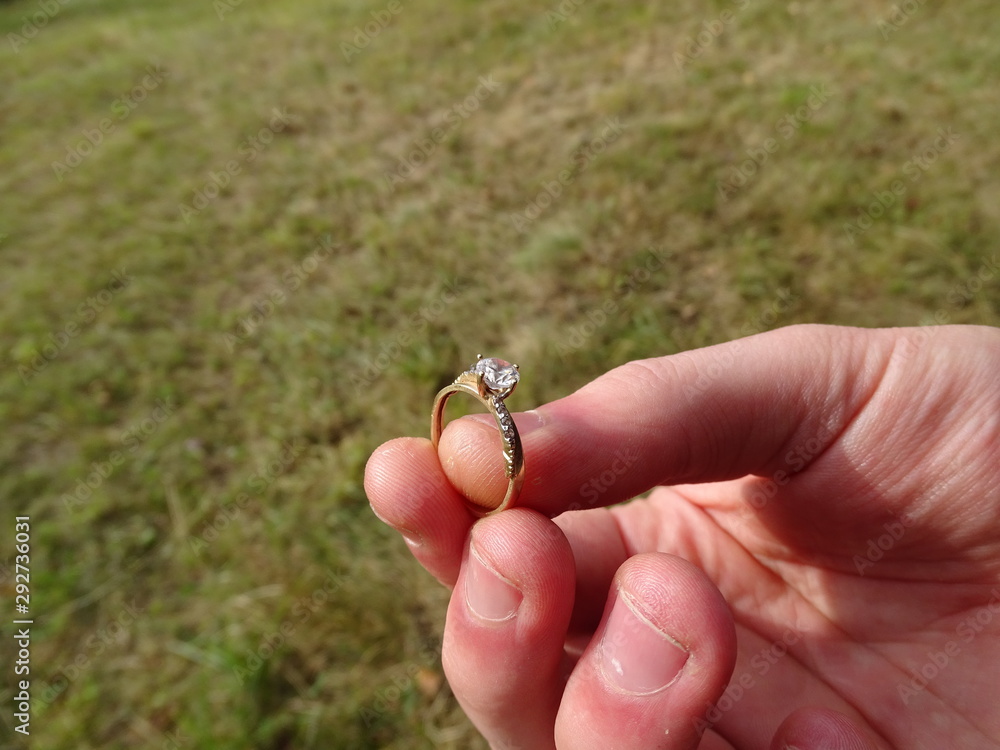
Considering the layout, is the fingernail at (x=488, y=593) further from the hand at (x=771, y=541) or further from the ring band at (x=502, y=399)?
the ring band at (x=502, y=399)

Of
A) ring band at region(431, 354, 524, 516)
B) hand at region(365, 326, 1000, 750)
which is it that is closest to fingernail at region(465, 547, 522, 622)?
hand at region(365, 326, 1000, 750)

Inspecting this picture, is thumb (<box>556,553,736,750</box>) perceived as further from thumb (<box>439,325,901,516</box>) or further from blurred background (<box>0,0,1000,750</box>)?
blurred background (<box>0,0,1000,750</box>)

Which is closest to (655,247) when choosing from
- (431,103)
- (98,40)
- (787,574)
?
(787,574)

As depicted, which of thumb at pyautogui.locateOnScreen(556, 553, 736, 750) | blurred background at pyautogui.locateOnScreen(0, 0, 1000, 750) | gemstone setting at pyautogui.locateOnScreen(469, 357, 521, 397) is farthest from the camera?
blurred background at pyautogui.locateOnScreen(0, 0, 1000, 750)

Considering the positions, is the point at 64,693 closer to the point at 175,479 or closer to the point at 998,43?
the point at 175,479

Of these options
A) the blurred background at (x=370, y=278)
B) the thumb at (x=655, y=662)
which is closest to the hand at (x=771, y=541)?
the thumb at (x=655, y=662)
